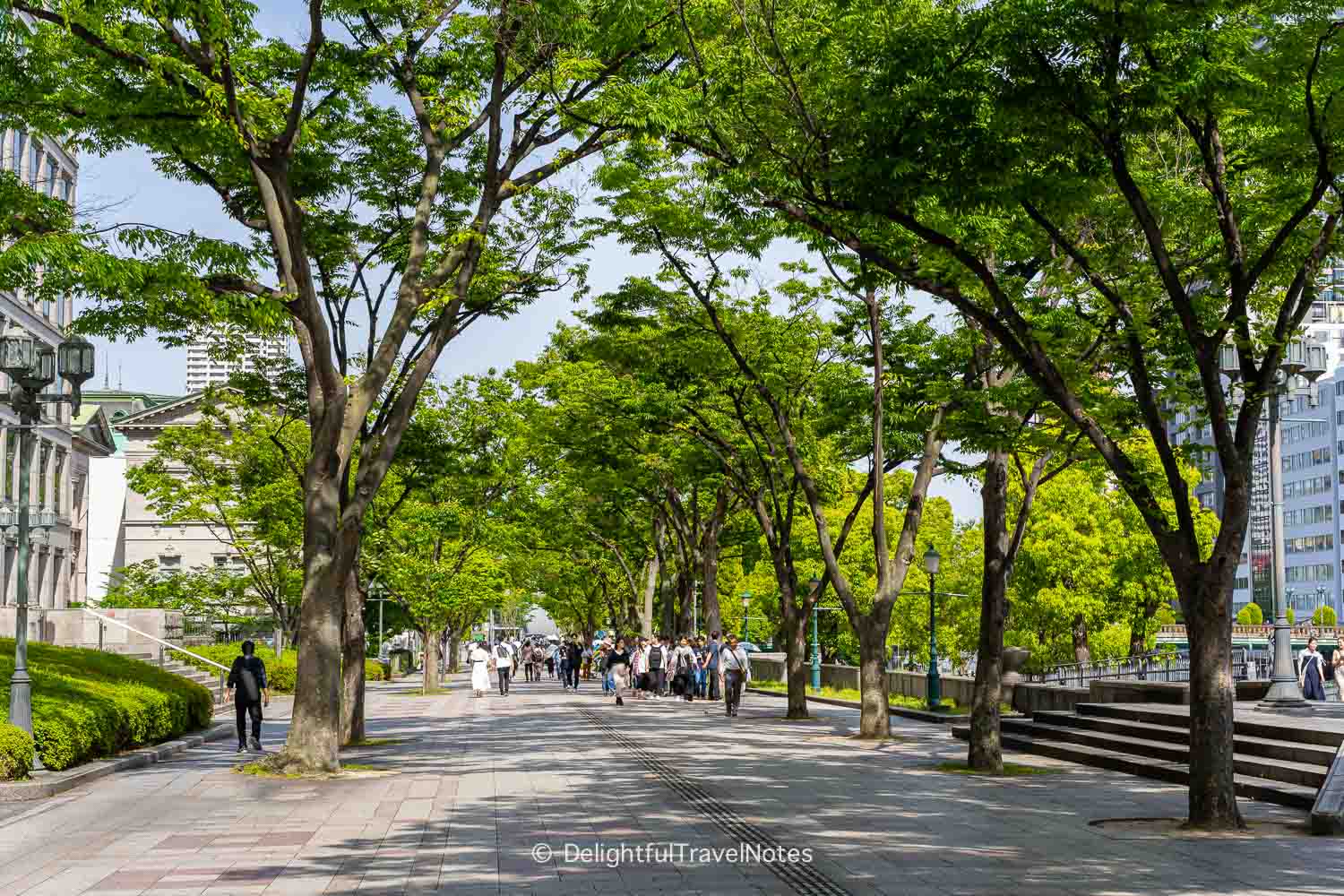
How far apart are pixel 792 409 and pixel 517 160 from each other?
12.9 metres

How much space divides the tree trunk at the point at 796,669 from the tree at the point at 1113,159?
16.4 metres

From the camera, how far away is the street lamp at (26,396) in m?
17.5

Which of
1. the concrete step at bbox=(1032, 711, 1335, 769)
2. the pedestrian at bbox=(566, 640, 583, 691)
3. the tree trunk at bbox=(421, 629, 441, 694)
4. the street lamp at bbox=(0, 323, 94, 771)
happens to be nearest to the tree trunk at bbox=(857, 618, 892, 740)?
the concrete step at bbox=(1032, 711, 1335, 769)

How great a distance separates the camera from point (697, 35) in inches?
698

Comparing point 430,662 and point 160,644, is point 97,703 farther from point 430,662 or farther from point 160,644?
point 430,662

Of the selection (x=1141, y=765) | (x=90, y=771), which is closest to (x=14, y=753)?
(x=90, y=771)

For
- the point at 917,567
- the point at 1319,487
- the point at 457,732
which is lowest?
the point at 457,732

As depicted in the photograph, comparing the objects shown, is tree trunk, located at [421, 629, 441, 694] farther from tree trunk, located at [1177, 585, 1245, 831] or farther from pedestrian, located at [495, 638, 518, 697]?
tree trunk, located at [1177, 585, 1245, 831]

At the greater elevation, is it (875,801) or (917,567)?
(917,567)

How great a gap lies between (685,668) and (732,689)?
10985 mm

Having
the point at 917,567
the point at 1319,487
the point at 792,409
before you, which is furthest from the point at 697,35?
the point at 1319,487

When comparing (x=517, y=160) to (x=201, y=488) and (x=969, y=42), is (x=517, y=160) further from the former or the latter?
(x=201, y=488)

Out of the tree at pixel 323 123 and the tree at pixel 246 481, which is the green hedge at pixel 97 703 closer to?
the tree at pixel 323 123

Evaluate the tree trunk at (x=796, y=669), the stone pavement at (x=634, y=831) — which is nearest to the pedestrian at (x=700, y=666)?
the tree trunk at (x=796, y=669)
